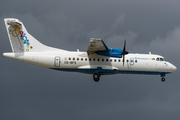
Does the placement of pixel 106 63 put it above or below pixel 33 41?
below

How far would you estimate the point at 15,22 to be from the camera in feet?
124

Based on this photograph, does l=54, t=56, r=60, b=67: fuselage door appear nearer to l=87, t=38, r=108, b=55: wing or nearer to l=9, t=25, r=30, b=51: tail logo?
l=87, t=38, r=108, b=55: wing

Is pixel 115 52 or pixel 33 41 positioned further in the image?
pixel 33 41

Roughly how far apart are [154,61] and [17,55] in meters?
17.5

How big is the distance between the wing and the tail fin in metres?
5.55

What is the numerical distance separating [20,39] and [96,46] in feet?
33.3

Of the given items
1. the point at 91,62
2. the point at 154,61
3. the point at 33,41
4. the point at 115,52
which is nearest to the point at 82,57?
the point at 91,62

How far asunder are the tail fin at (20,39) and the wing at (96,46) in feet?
18.2

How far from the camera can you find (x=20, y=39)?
38656 millimetres

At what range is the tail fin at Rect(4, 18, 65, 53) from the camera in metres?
38.2

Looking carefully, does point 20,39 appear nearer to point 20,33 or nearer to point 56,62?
point 20,33

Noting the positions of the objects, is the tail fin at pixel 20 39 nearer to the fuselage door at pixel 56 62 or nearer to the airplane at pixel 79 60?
the airplane at pixel 79 60

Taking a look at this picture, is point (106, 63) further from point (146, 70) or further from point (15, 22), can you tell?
point (15, 22)

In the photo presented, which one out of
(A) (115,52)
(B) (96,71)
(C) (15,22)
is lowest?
(B) (96,71)
